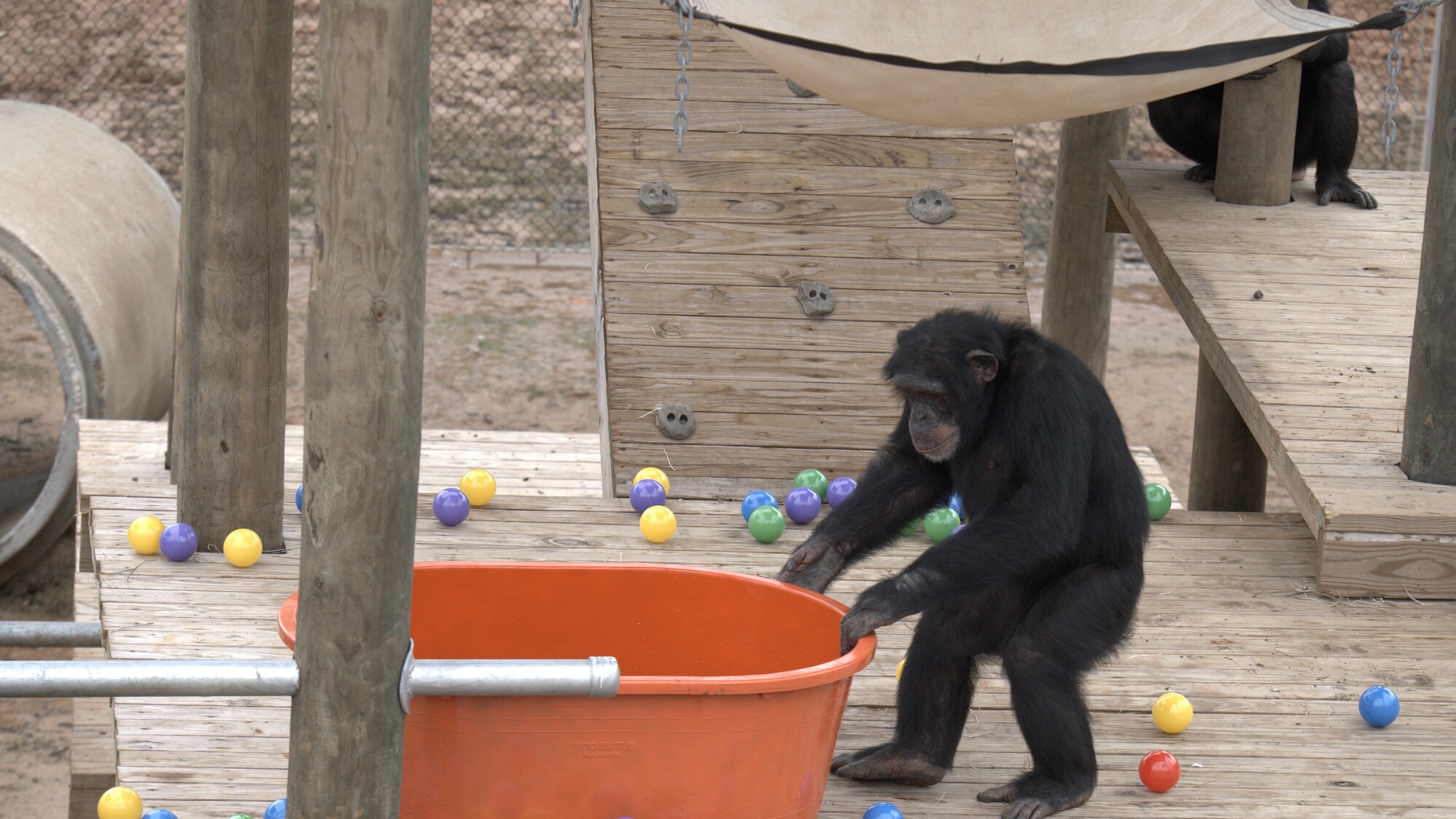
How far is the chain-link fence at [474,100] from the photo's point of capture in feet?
37.7

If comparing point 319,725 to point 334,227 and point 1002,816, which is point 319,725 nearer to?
point 334,227

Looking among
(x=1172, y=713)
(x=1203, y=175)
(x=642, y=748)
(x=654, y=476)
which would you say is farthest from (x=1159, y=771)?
(x=1203, y=175)

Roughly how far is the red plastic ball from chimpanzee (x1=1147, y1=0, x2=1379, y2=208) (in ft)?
9.37

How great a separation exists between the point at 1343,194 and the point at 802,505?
251 centimetres

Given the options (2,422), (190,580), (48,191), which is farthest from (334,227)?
(2,422)

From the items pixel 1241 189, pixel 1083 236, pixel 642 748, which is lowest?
pixel 642 748

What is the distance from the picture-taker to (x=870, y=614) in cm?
247

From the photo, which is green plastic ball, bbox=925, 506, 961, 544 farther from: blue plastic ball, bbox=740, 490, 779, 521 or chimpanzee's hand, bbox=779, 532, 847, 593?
chimpanzee's hand, bbox=779, 532, 847, 593

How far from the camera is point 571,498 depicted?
13.4ft

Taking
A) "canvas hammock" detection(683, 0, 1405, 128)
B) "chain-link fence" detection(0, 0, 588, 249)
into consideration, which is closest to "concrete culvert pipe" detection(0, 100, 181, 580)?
"canvas hammock" detection(683, 0, 1405, 128)

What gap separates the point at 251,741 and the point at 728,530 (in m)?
1.54

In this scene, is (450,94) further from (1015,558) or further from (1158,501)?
(1015,558)

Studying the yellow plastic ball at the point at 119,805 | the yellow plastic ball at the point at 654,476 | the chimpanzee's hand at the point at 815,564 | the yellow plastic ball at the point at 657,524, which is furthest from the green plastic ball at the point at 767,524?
the yellow plastic ball at the point at 119,805

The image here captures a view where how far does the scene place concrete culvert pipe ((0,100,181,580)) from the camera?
5.63m
